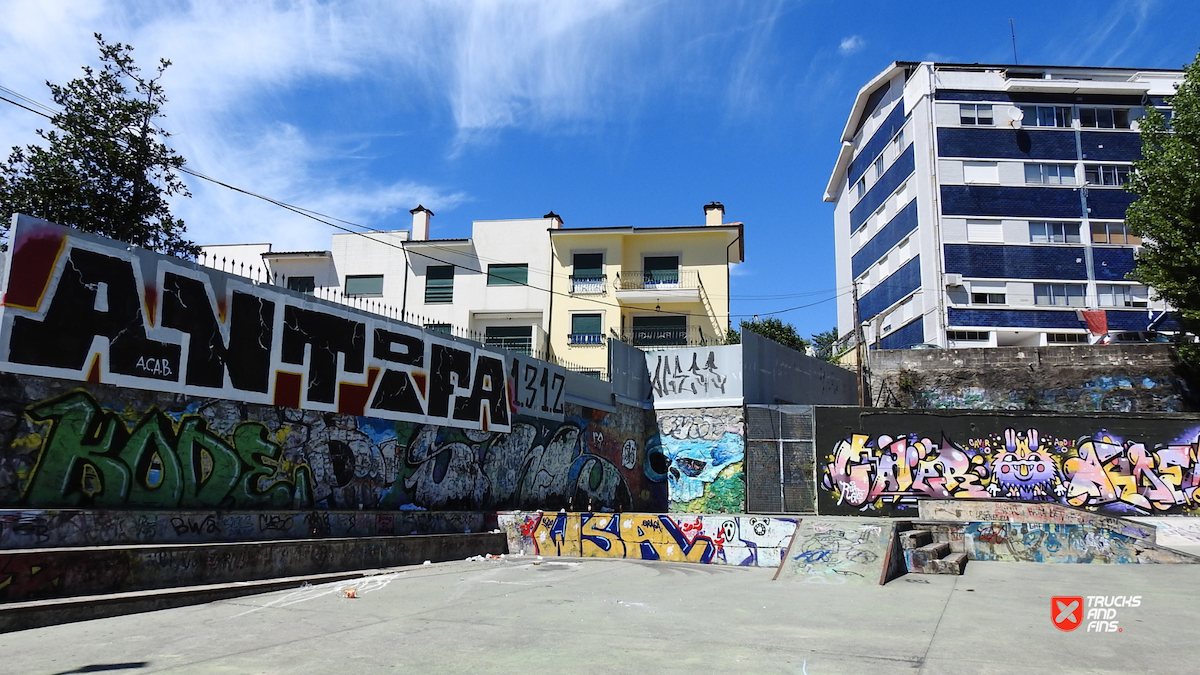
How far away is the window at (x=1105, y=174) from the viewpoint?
110 feet

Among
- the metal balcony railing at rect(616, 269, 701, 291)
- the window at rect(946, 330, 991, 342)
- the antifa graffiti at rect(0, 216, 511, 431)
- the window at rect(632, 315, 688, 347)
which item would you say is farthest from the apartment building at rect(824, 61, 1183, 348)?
the antifa graffiti at rect(0, 216, 511, 431)

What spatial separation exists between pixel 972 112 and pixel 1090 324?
10364 millimetres

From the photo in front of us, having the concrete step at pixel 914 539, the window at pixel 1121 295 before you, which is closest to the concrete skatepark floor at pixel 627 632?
the concrete step at pixel 914 539

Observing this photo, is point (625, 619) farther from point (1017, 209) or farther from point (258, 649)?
point (1017, 209)

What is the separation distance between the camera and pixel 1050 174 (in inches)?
1325

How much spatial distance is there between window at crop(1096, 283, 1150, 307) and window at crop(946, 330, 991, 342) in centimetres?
532

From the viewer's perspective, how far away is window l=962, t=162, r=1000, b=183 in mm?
33312

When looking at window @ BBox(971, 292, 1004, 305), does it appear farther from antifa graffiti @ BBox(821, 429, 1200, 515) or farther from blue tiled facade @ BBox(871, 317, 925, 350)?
antifa graffiti @ BBox(821, 429, 1200, 515)

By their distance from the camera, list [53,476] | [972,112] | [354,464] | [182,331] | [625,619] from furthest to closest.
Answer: [972,112]
[354,464]
[182,331]
[53,476]
[625,619]

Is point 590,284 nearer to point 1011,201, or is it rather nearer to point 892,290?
point 892,290

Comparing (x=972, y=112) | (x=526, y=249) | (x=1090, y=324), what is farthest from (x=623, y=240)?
(x=1090, y=324)

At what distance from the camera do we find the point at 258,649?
5438mm

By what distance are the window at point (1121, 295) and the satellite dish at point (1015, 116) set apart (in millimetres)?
7769

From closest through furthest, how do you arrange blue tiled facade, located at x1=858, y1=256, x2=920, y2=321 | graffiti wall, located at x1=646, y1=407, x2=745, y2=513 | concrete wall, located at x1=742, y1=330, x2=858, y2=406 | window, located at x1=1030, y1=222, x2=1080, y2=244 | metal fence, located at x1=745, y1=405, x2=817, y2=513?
metal fence, located at x1=745, y1=405, x2=817, y2=513 < graffiti wall, located at x1=646, y1=407, x2=745, y2=513 < concrete wall, located at x1=742, y1=330, x2=858, y2=406 < window, located at x1=1030, y1=222, x2=1080, y2=244 < blue tiled facade, located at x1=858, y1=256, x2=920, y2=321
